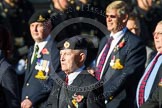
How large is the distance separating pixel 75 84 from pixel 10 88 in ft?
2.74

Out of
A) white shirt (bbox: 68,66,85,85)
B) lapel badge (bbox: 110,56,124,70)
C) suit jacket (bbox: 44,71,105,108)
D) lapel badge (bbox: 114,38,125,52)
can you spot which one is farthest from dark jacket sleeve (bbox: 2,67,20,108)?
lapel badge (bbox: 114,38,125,52)

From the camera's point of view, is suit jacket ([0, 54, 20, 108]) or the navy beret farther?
the navy beret

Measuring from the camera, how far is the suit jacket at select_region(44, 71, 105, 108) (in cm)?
679

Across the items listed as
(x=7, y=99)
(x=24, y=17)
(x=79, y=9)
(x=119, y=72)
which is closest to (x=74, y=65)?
(x=7, y=99)

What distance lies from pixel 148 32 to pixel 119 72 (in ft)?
11.4

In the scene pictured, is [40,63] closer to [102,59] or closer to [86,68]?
[102,59]

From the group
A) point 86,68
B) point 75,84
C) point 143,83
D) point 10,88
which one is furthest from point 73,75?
point 143,83

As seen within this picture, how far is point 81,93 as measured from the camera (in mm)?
6879

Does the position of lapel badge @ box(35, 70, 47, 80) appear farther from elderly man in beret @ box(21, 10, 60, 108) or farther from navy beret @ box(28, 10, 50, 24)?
navy beret @ box(28, 10, 50, 24)

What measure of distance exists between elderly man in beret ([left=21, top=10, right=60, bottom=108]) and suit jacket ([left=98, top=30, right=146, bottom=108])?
2.20ft

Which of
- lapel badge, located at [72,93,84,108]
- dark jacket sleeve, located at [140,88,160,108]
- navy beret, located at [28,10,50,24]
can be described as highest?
navy beret, located at [28,10,50,24]

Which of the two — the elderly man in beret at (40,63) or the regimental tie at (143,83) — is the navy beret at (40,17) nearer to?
the elderly man in beret at (40,63)

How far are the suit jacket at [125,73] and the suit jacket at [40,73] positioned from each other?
25.3 inches

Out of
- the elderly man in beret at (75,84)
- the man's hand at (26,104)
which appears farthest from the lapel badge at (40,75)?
the elderly man in beret at (75,84)
